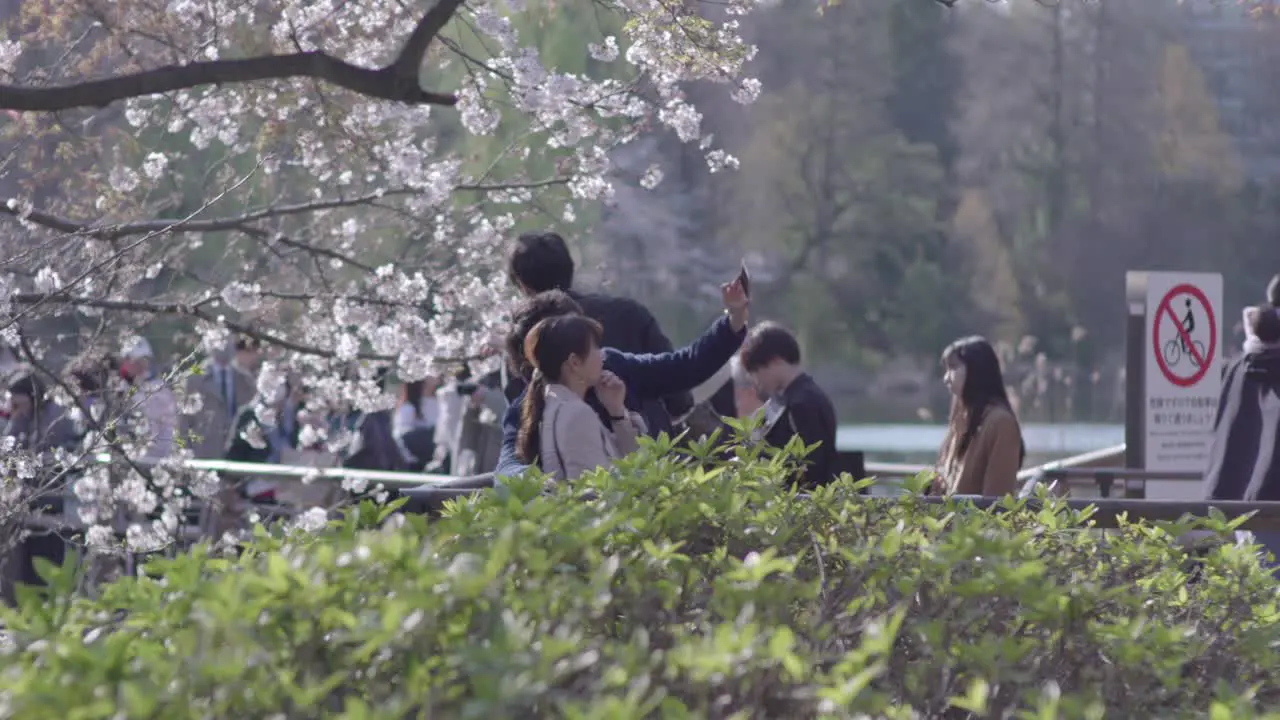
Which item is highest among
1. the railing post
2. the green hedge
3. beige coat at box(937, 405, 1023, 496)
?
the green hedge

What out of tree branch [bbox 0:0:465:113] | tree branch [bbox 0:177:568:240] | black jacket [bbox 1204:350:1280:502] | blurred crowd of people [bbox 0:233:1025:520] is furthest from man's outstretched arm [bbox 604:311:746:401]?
black jacket [bbox 1204:350:1280:502]

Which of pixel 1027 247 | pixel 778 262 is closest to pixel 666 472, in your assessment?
pixel 778 262

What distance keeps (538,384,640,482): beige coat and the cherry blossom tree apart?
1.60m

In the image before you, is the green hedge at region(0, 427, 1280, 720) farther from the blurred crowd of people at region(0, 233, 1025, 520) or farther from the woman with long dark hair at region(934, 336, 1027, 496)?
the woman with long dark hair at region(934, 336, 1027, 496)

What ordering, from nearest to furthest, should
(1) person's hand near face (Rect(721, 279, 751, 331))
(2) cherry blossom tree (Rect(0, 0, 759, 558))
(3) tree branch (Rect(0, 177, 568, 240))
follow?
(1) person's hand near face (Rect(721, 279, 751, 331))
(3) tree branch (Rect(0, 177, 568, 240))
(2) cherry blossom tree (Rect(0, 0, 759, 558))

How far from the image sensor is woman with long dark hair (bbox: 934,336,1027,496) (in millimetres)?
6938

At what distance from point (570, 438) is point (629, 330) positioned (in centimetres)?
121

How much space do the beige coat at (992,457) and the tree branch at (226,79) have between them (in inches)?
107

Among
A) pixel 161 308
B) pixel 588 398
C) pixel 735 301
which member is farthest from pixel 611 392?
pixel 161 308

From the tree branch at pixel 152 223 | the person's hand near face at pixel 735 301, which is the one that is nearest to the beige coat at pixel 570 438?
the person's hand near face at pixel 735 301

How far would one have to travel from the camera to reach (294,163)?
8094 mm

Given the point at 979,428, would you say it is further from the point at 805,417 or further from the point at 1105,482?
the point at 1105,482

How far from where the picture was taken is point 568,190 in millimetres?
8414

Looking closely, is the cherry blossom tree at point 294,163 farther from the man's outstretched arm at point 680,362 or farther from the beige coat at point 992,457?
the beige coat at point 992,457
